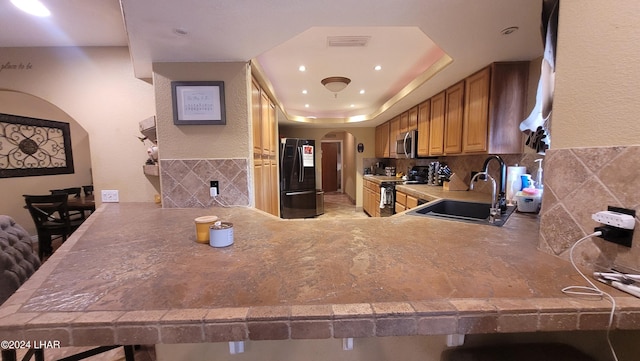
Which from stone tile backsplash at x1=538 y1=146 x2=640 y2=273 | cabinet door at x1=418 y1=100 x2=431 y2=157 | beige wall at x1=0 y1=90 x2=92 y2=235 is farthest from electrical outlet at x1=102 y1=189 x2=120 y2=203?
cabinet door at x1=418 y1=100 x2=431 y2=157

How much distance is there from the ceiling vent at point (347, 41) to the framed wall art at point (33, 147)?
15.9 feet

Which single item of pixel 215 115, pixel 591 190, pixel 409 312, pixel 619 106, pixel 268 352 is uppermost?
pixel 215 115

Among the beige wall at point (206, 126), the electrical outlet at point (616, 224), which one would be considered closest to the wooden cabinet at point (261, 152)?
the beige wall at point (206, 126)

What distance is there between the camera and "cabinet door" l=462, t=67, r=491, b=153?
2.18 m

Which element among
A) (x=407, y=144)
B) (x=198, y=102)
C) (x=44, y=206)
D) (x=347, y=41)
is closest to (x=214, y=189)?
(x=198, y=102)

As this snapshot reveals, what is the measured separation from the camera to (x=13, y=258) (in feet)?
3.63

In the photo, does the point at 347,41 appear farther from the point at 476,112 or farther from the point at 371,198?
the point at 371,198

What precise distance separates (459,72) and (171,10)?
238 cm

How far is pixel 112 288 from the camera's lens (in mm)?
680

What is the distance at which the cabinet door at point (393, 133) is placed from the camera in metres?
4.41

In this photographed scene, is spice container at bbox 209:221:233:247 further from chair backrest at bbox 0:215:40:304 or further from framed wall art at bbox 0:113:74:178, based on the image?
framed wall art at bbox 0:113:74:178

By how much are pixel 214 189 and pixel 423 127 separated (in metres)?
2.87

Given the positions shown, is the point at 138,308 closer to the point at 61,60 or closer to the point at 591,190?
the point at 591,190

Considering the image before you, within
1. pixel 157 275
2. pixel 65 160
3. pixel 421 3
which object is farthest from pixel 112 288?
pixel 65 160
